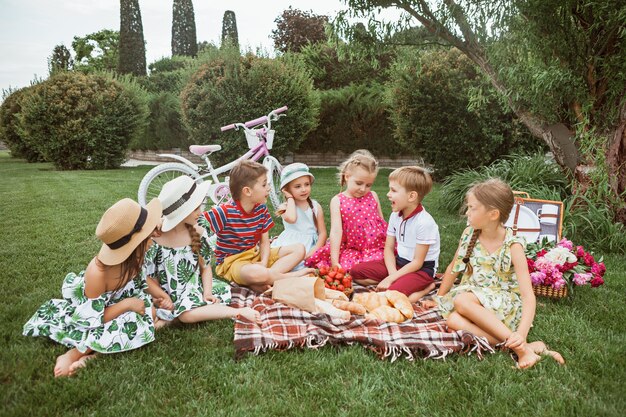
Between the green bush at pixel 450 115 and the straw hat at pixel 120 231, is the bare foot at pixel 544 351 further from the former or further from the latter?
the green bush at pixel 450 115

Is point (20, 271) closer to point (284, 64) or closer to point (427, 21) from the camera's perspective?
point (427, 21)

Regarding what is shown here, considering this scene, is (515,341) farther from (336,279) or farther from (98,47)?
(98,47)

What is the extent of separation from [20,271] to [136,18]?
23.7 metres

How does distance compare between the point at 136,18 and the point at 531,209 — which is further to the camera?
the point at 136,18

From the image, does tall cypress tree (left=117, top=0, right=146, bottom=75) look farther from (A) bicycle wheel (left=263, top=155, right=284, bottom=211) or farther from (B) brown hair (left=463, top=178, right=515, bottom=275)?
(B) brown hair (left=463, top=178, right=515, bottom=275)

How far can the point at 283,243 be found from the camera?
175 inches

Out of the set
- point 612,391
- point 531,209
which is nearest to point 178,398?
point 612,391

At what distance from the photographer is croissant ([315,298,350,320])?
9.80 feet

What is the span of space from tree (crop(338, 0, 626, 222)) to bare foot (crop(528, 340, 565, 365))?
9.42 ft

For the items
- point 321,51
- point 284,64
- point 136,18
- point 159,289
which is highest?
point 136,18

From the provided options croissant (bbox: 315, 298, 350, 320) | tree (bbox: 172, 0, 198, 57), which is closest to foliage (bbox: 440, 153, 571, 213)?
croissant (bbox: 315, 298, 350, 320)

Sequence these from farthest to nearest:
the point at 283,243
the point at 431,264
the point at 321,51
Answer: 1. the point at 321,51
2. the point at 283,243
3. the point at 431,264

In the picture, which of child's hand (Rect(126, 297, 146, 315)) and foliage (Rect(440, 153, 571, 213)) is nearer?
child's hand (Rect(126, 297, 146, 315))

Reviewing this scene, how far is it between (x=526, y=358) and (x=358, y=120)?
39.5 feet
